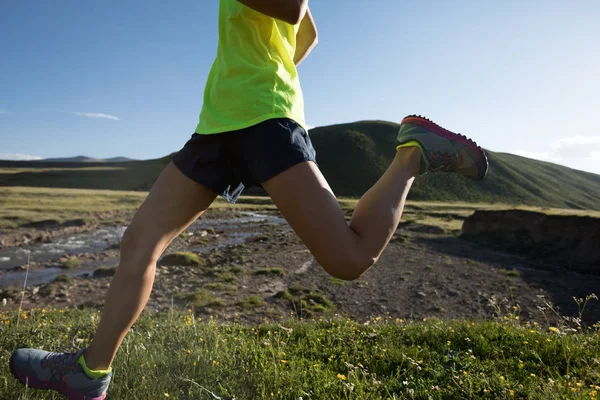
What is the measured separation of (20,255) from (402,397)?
76.6 ft

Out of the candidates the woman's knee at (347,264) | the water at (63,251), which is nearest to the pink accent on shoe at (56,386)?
the woman's knee at (347,264)

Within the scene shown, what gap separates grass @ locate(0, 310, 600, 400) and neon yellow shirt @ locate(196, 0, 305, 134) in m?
1.72

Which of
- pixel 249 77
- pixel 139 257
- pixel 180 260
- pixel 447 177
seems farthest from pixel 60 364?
pixel 447 177

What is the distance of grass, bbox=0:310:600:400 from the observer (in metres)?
3.07

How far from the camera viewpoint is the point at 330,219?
223 centimetres

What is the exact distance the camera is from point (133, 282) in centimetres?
252

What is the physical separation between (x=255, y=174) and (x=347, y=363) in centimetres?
183

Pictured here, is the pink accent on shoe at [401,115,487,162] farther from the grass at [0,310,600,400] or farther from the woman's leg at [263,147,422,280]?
the grass at [0,310,600,400]

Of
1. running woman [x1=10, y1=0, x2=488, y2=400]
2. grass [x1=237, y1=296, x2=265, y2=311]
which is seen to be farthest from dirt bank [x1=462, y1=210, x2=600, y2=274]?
running woman [x1=10, y1=0, x2=488, y2=400]

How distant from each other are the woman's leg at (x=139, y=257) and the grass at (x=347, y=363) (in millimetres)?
560

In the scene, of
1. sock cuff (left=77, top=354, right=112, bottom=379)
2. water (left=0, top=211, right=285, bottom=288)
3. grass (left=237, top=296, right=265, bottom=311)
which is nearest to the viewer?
sock cuff (left=77, top=354, right=112, bottom=379)

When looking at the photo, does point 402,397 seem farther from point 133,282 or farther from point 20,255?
point 20,255

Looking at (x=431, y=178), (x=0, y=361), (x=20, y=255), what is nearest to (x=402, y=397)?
(x=0, y=361)

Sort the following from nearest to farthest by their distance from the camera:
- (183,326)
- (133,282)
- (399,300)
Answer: (133,282)
(183,326)
(399,300)
